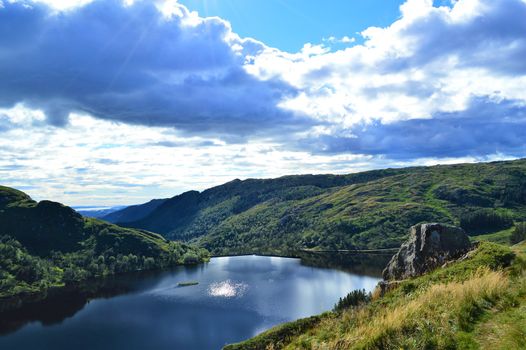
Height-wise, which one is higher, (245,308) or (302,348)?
(302,348)

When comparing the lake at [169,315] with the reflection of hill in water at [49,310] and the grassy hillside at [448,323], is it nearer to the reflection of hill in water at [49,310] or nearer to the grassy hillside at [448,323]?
the reflection of hill in water at [49,310]

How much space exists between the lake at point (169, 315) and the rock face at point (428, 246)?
8104cm

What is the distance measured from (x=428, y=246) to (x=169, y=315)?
12973 centimetres

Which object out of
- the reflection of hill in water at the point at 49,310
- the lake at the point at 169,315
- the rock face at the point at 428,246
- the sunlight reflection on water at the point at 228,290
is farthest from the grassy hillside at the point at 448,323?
the sunlight reflection on water at the point at 228,290

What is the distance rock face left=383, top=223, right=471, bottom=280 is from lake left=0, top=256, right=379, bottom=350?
266 feet

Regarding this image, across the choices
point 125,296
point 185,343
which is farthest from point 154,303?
point 185,343

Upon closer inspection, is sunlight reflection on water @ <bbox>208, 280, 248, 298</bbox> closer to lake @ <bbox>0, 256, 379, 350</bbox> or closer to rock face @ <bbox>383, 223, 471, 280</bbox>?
lake @ <bbox>0, 256, 379, 350</bbox>

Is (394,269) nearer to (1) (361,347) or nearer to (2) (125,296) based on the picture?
(1) (361,347)

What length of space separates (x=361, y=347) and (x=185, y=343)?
112 meters

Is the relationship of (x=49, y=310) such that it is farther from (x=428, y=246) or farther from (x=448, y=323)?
(x=448, y=323)

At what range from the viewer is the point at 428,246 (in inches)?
1481

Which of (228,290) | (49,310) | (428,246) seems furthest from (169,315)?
(428,246)

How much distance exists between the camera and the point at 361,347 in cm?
1341

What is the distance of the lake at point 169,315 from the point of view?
4653 inches
